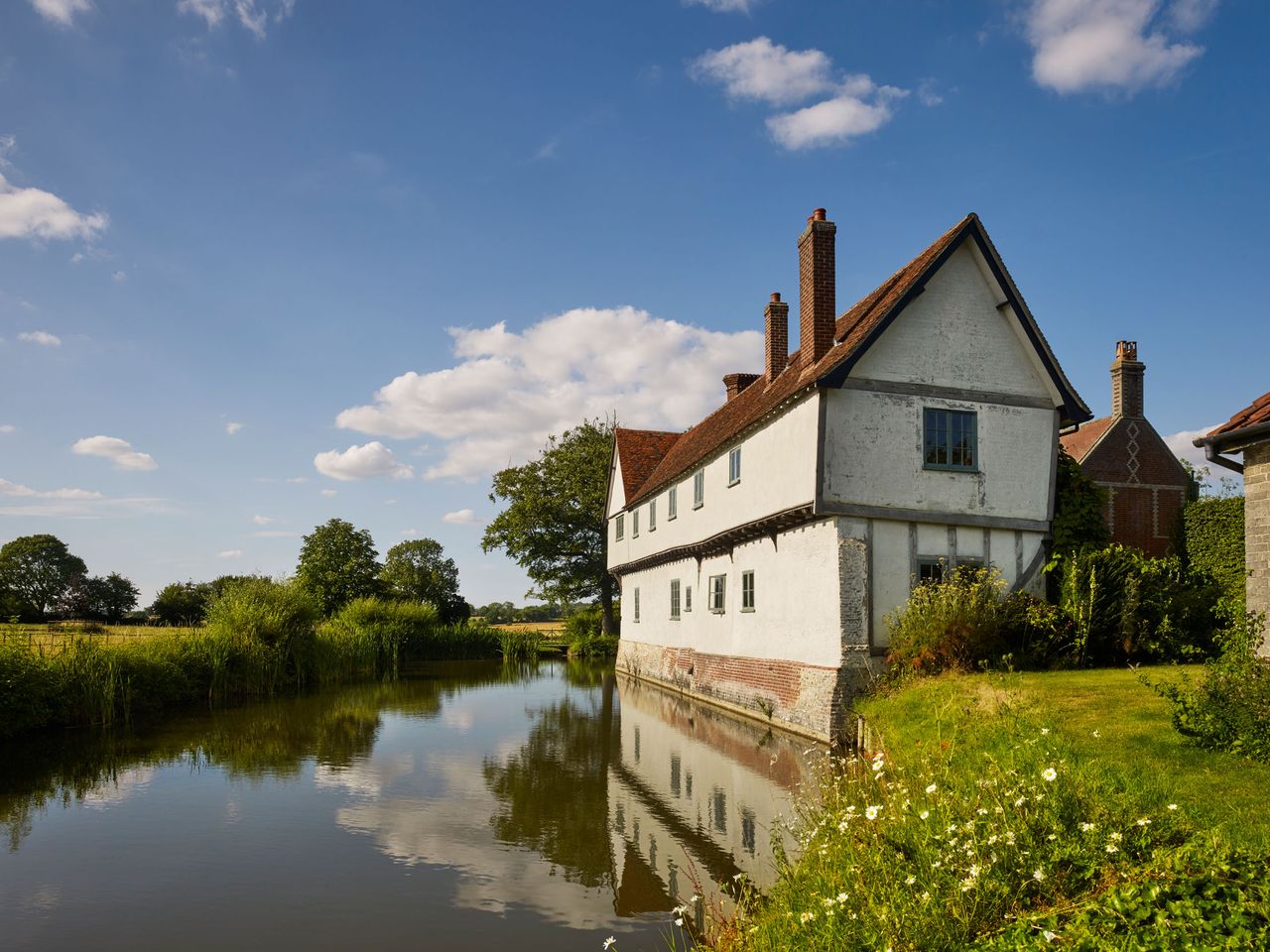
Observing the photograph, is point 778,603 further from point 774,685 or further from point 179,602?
point 179,602

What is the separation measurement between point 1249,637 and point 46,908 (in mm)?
12088

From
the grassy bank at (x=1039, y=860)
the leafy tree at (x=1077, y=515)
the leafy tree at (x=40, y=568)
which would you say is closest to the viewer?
the grassy bank at (x=1039, y=860)

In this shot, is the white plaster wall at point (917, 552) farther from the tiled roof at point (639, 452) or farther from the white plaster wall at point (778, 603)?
the tiled roof at point (639, 452)

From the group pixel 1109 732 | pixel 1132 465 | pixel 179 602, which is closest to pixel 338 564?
pixel 179 602

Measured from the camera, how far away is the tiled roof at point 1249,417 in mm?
11154

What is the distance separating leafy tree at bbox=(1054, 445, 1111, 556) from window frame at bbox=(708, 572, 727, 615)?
27.0 ft

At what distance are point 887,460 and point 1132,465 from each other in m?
20.5

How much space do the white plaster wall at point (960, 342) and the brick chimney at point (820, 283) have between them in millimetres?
2045

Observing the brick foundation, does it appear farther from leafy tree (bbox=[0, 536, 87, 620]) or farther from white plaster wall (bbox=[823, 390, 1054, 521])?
leafy tree (bbox=[0, 536, 87, 620])

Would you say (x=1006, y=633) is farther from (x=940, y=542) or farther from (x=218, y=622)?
(x=218, y=622)

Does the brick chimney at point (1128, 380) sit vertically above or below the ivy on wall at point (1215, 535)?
above

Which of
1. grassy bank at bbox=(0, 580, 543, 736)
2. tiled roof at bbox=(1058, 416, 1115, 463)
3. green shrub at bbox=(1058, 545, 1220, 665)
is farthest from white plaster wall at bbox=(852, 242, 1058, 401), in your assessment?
grassy bank at bbox=(0, 580, 543, 736)

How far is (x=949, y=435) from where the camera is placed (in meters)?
17.7

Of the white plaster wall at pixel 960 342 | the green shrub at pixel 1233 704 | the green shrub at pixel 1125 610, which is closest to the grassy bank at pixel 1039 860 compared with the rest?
the green shrub at pixel 1233 704
